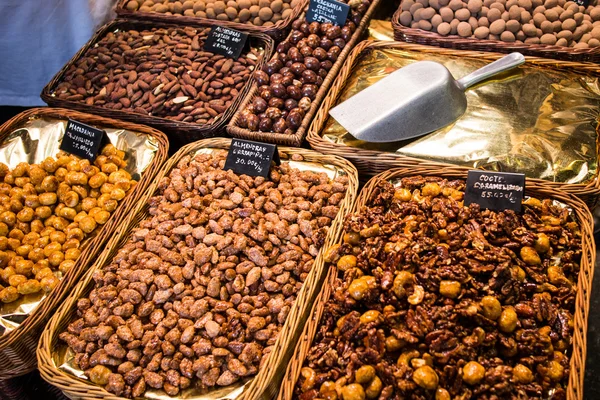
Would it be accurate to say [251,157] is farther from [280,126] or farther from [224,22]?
[224,22]

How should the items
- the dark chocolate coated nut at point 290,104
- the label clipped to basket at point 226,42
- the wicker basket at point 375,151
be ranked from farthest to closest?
the label clipped to basket at point 226,42
the dark chocolate coated nut at point 290,104
the wicker basket at point 375,151

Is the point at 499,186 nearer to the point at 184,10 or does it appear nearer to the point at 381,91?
the point at 381,91

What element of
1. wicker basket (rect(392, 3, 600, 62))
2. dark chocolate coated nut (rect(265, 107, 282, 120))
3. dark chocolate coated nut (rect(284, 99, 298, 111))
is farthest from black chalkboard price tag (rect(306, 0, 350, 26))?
dark chocolate coated nut (rect(265, 107, 282, 120))

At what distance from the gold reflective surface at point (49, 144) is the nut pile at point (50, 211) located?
5cm

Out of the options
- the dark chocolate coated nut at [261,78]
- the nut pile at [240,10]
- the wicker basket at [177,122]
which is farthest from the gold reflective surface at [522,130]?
the nut pile at [240,10]

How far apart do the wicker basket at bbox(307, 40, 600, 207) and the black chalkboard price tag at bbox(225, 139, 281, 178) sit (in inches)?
8.2

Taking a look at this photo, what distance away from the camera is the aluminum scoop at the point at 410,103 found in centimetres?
203

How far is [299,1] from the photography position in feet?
9.15

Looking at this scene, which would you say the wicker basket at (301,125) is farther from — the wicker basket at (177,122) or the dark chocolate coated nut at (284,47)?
the dark chocolate coated nut at (284,47)

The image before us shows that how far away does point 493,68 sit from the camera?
219 cm

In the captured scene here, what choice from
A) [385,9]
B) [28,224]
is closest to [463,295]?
→ [28,224]

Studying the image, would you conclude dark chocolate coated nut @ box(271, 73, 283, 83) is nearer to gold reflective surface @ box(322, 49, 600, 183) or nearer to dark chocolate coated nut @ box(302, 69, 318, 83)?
dark chocolate coated nut @ box(302, 69, 318, 83)

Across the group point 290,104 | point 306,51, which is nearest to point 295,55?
point 306,51

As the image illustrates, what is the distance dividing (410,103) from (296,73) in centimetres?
61
